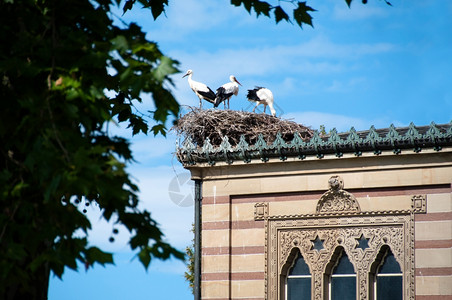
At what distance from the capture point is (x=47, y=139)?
553 centimetres

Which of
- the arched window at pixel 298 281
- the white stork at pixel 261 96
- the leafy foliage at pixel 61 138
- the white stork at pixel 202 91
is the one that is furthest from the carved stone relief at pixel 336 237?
the leafy foliage at pixel 61 138

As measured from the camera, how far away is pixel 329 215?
14.7 metres

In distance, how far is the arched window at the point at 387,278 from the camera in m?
14.1

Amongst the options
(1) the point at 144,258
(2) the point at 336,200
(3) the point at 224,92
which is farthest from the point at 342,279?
(1) the point at 144,258

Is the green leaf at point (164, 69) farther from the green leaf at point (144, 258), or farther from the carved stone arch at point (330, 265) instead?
the carved stone arch at point (330, 265)

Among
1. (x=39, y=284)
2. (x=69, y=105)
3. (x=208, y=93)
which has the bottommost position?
(x=39, y=284)

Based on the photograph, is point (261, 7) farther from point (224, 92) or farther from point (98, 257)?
point (224, 92)

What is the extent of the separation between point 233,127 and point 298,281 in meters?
3.35

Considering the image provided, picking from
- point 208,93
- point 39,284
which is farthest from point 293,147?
point 39,284

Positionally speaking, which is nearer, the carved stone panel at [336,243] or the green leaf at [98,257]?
the green leaf at [98,257]

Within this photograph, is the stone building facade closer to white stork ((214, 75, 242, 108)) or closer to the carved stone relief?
the carved stone relief

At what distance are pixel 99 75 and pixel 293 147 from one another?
9.14 metres

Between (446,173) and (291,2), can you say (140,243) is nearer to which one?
(291,2)

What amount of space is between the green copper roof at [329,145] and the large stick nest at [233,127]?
521 millimetres
